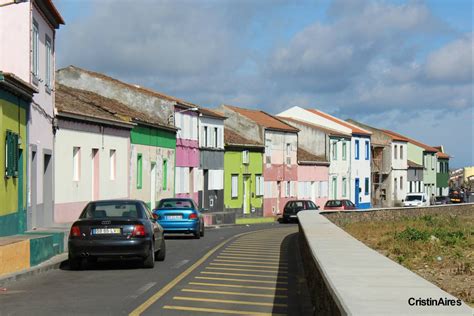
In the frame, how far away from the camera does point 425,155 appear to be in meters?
106

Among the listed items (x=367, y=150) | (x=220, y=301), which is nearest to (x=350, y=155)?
(x=367, y=150)

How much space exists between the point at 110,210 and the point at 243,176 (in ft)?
148

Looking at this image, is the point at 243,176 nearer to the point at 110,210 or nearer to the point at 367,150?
the point at 367,150

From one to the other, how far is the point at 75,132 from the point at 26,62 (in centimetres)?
849

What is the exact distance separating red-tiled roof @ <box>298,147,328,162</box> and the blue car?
43.0m

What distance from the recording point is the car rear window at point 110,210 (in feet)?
56.1

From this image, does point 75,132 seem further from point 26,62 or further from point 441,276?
point 441,276

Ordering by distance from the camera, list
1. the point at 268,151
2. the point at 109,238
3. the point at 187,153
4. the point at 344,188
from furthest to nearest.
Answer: the point at 344,188 → the point at 268,151 → the point at 187,153 → the point at 109,238

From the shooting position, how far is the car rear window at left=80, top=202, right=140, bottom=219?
17.1m

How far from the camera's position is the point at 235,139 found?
62844mm

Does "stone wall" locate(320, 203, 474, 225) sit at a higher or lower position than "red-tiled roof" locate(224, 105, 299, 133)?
lower

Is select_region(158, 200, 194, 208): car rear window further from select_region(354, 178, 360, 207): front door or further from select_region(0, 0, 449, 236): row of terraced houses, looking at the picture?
select_region(354, 178, 360, 207): front door

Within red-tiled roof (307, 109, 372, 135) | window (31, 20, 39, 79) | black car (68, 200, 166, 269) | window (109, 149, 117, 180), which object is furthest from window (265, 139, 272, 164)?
black car (68, 200, 166, 269)

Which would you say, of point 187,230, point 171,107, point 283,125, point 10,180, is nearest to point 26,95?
point 10,180
